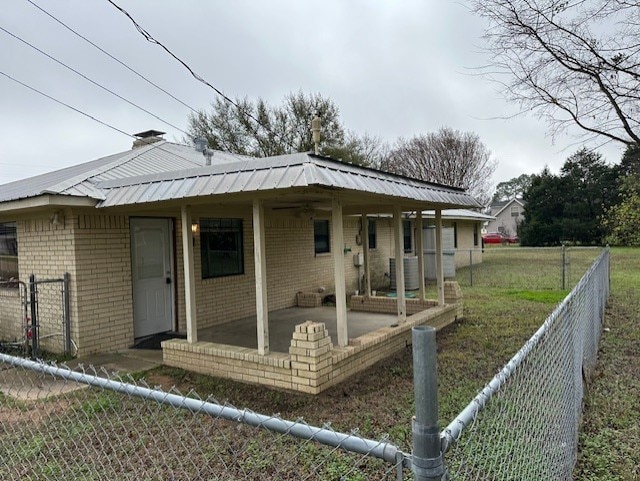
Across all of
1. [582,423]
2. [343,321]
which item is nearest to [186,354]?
[343,321]

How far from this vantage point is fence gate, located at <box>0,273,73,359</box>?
22.1ft

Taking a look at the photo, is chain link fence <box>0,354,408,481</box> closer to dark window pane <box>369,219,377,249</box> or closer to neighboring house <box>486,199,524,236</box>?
dark window pane <box>369,219,377,249</box>

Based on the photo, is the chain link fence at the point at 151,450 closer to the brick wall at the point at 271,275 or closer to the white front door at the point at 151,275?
the white front door at the point at 151,275

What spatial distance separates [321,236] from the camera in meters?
12.7

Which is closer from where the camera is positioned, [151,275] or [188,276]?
[188,276]

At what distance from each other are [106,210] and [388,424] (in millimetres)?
5330

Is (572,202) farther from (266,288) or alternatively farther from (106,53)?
(266,288)

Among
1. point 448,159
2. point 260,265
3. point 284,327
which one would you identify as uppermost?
point 448,159

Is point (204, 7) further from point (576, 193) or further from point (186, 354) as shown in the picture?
point (576, 193)

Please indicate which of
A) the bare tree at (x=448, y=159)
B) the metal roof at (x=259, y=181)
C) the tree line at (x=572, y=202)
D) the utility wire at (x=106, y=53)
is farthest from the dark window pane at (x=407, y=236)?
the tree line at (x=572, y=202)

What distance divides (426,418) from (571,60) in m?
6.72

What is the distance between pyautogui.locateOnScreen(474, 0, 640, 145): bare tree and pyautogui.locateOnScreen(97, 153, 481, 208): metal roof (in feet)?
7.55

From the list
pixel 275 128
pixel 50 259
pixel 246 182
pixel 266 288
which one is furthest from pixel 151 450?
pixel 275 128

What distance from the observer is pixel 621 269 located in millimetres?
17438
